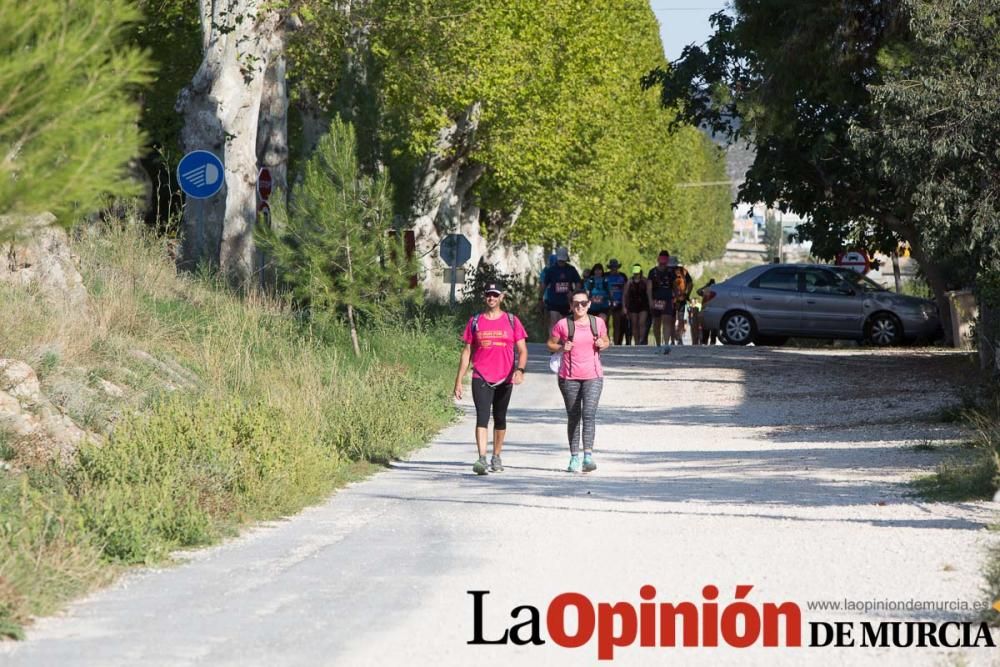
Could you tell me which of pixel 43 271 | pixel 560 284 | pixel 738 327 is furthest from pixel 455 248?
pixel 43 271

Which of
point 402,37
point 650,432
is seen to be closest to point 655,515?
point 650,432

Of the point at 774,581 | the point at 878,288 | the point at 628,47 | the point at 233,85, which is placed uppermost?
the point at 628,47

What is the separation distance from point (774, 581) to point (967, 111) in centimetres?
1277

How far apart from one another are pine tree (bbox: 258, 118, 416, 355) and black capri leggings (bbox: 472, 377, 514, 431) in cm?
836

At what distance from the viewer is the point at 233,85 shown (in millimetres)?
28219

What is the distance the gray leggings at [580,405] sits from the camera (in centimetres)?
1633

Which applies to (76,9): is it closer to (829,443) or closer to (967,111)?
(829,443)

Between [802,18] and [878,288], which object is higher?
[802,18]

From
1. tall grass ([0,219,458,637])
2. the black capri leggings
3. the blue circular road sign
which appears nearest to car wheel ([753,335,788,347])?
tall grass ([0,219,458,637])

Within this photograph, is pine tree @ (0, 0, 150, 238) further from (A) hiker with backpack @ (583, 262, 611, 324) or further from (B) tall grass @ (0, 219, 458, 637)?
(A) hiker with backpack @ (583, 262, 611, 324)

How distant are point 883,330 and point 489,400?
20.8 meters

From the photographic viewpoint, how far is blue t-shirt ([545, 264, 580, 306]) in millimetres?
29234

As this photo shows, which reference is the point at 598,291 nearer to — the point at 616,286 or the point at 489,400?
the point at 616,286

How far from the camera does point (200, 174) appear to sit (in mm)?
23000
